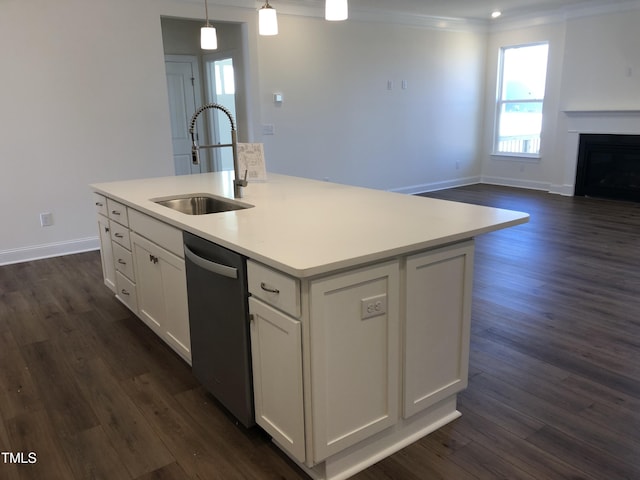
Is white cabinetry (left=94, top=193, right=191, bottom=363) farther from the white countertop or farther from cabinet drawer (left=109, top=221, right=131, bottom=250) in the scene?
the white countertop

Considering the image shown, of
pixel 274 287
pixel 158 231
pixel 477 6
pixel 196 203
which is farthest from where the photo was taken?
pixel 477 6

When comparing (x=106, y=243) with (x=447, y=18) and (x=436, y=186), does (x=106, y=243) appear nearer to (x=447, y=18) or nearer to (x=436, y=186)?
(x=436, y=186)

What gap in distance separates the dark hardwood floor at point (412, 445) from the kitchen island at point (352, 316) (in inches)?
7.3

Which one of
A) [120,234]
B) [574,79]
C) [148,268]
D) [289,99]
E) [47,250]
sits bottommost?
[47,250]

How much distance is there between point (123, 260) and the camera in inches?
130

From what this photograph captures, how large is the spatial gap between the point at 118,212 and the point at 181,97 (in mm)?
4318

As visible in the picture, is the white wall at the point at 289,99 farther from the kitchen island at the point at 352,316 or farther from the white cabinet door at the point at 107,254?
the kitchen island at the point at 352,316

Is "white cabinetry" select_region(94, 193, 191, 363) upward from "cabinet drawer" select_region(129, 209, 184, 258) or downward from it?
downward

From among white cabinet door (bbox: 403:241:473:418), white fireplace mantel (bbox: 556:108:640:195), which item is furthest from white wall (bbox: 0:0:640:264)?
white cabinet door (bbox: 403:241:473:418)

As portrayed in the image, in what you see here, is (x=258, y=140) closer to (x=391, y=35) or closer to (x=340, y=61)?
(x=340, y=61)

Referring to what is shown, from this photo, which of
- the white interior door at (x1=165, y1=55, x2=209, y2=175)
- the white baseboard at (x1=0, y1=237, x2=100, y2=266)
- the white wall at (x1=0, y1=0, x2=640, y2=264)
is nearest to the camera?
the white wall at (x1=0, y1=0, x2=640, y2=264)

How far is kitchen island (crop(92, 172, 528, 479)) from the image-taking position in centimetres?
170

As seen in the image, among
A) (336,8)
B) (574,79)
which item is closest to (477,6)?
(574,79)

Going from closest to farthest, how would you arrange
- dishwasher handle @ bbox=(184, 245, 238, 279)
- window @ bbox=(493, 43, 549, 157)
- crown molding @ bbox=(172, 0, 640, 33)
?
dishwasher handle @ bbox=(184, 245, 238, 279)
crown molding @ bbox=(172, 0, 640, 33)
window @ bbox=(493, 43, 549, 157)
